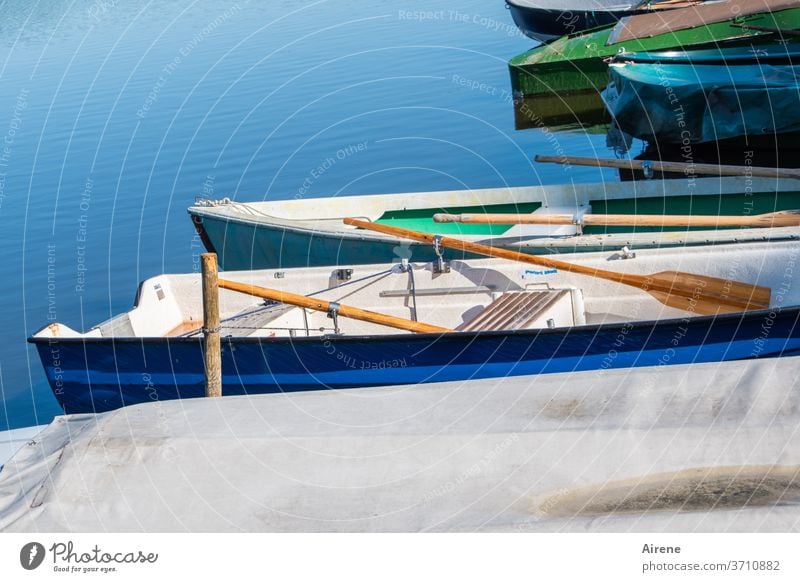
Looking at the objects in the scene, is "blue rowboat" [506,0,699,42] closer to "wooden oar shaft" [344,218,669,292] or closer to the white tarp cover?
"wooden oar shaft" [344,218,669,292]

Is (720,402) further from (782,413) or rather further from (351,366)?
(351,366)

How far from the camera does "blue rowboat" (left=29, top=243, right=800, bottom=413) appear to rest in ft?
27.2

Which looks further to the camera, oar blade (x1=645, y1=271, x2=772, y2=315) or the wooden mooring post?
oar blade (x1=645, y1=271, x2=772, y2=315)

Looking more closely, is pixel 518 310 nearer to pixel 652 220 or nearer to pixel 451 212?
pixel 652 220

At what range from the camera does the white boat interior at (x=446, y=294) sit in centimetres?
948

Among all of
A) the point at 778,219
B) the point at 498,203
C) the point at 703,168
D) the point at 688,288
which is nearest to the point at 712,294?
the point at 688,288

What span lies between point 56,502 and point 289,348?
4.82 m

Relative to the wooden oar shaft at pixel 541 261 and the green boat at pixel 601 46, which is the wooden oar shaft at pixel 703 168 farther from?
the green boat at pixel 601 46

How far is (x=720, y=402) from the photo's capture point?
14.5 ft

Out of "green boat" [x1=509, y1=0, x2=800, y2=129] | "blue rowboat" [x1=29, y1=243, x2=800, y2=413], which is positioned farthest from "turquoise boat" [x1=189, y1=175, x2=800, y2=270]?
"green boat" [x1=509, y1=0, x2=800, y2=129]

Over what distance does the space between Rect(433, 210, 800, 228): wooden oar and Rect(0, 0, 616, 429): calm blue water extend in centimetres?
506

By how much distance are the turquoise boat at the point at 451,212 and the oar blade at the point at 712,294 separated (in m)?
1.03

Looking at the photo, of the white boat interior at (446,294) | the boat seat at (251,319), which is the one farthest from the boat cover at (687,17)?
the boat seat at (251,319)

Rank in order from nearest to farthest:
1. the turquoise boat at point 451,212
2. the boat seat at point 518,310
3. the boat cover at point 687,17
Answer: the boat seat at point 518,310 → the turquoise boat at point 451,212 → the boat cover at point 687,17
